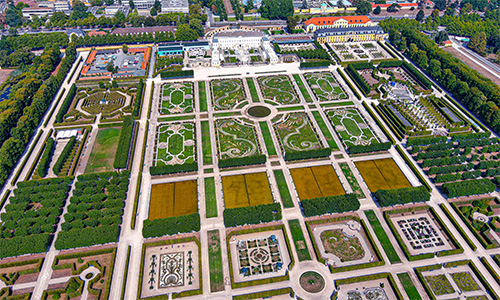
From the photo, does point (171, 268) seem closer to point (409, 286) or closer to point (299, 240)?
point (299, 240)

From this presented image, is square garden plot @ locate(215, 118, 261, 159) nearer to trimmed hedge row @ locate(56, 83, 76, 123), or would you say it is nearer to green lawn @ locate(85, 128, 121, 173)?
green lawn @ locate(85, 128, 121, 173)

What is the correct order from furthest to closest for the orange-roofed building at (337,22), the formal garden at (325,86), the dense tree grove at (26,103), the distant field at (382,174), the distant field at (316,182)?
the orange-roofed building at (337,22)
the formal garden at (325,86)
the dense tree grove at (26,103)
the distant field at (382,174)
the distant field at (316,182)

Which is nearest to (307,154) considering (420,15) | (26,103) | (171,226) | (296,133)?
(296,133)

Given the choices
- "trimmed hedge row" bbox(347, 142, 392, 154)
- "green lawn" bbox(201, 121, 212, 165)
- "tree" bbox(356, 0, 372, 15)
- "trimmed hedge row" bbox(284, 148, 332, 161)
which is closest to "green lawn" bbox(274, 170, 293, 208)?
"trimmed hedge row" bbox(284, 148, 332, 161)

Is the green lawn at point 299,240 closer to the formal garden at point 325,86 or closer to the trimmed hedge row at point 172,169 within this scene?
the trimmed hedge row at point 172,169

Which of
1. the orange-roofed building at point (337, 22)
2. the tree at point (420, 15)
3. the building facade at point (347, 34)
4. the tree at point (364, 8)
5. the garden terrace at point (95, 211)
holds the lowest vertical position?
the garden terrace at point (95, 211)

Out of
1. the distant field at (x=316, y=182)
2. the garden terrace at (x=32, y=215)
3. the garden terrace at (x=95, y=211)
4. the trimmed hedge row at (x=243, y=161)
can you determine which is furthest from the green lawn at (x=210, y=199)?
the garden terrace at (x=32, y=215)
